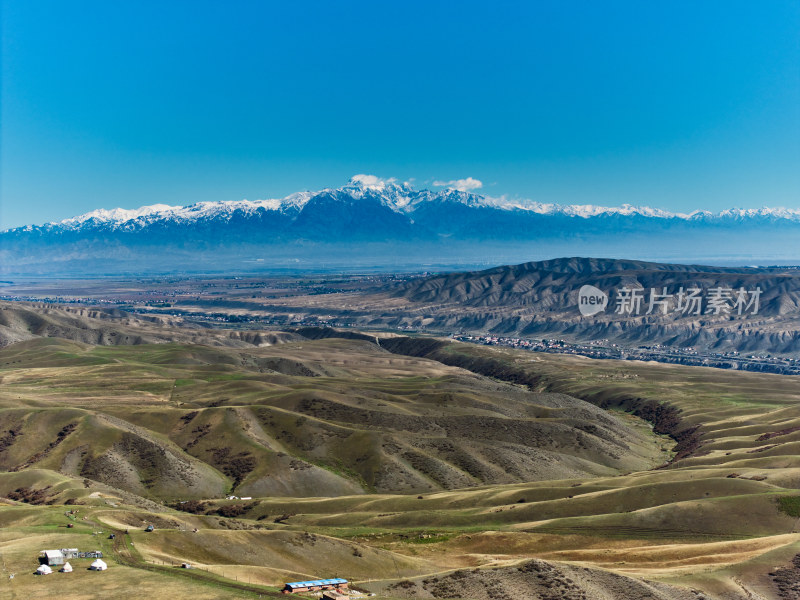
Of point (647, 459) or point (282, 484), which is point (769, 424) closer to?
point (647, 459)

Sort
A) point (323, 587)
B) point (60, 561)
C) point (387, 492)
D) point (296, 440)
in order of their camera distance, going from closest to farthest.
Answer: point (60, 561)
point (323, 587)
point (387, 492)
point (296, 440)

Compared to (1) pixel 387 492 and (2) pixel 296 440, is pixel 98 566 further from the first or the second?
(2) pixel 296 440

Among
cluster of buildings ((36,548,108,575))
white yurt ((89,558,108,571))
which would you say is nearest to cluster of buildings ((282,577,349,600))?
white yurt ((89,558,108,571))

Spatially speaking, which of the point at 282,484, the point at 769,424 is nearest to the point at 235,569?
the point at 282,484

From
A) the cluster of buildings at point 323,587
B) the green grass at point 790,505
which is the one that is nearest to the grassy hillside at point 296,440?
the green grass at point 790,505

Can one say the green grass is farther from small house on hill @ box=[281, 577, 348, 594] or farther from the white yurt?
the white yurt

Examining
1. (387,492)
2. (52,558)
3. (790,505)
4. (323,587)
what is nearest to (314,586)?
(323,587)
